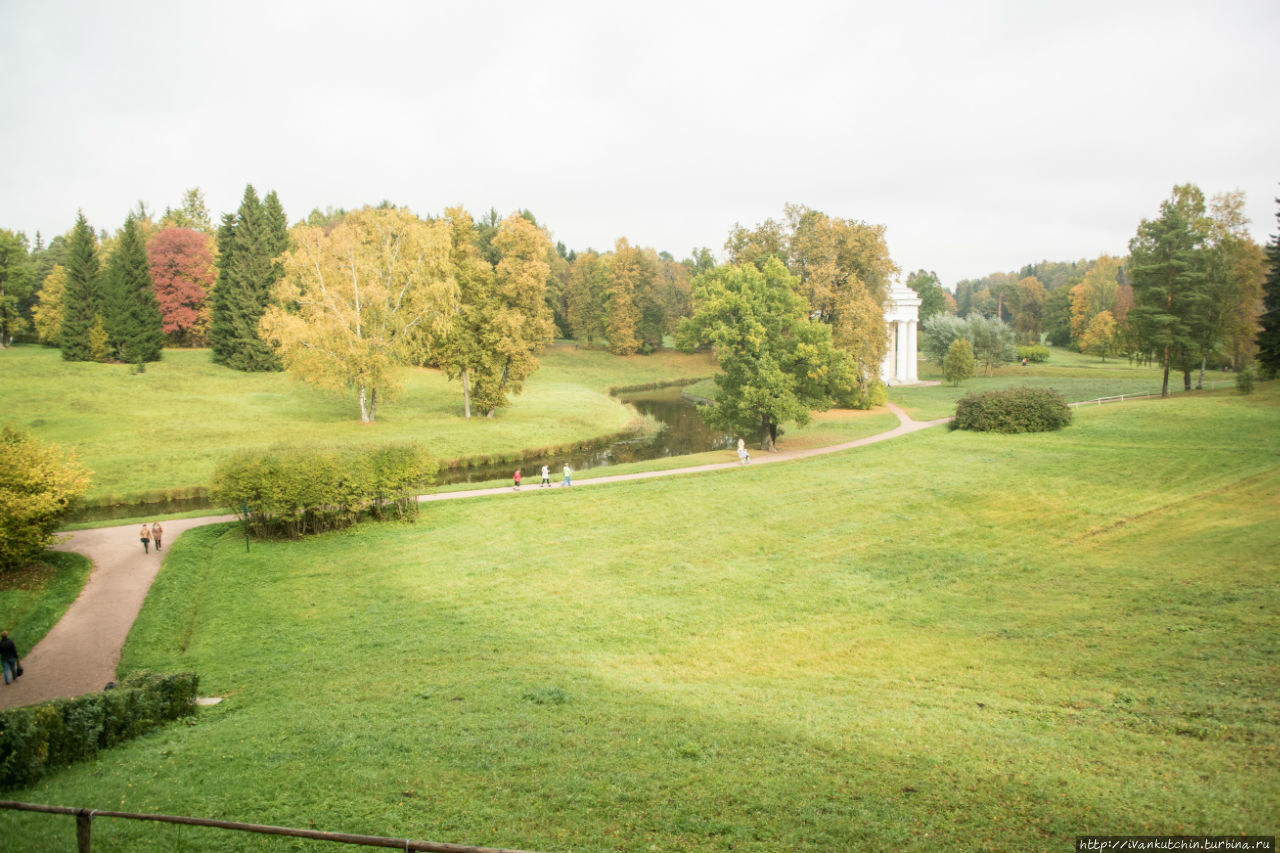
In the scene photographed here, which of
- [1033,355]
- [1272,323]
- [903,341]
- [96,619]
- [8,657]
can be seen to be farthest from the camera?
[1033,355]

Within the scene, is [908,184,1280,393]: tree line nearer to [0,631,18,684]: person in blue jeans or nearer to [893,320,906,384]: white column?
[893,320,906,384]: white column

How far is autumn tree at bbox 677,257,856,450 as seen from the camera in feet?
119

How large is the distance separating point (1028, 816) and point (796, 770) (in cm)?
249

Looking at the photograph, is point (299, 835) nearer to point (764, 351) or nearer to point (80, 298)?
point (764, 351)

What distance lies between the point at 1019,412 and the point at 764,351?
14766 mm

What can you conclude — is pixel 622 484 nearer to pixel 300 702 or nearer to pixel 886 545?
pixel 886 545

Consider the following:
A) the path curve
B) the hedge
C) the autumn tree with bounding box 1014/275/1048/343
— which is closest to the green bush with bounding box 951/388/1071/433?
the path curve

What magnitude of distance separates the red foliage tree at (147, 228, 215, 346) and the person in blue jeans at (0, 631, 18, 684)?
61.0 m

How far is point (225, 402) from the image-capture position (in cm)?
4809

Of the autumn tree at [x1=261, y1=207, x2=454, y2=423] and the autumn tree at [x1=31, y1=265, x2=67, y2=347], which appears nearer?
the autumn tree at [x1=261, y1=207, x2=454, y2=423]

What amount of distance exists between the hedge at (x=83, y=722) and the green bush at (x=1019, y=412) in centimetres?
3851

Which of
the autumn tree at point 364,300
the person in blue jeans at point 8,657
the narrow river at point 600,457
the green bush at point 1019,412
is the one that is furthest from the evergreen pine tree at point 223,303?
the green bush at point 1019,412

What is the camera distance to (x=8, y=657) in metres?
13.6

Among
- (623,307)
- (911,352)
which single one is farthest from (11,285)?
(911,352)
